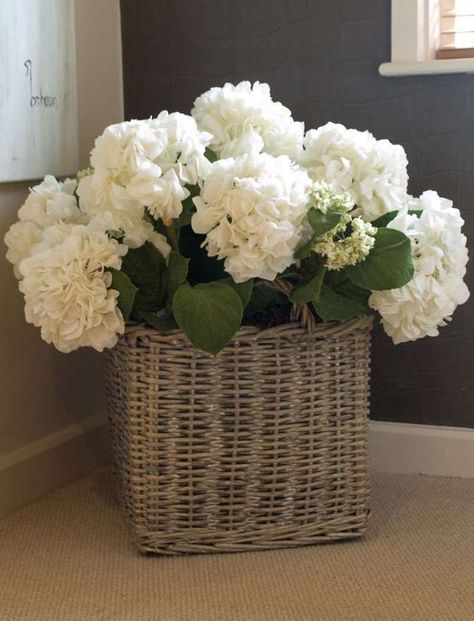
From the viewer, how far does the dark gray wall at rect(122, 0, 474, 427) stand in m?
2.06

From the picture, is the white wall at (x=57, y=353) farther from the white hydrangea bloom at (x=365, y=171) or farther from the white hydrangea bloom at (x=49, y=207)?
the white hydrangea bloom at (x=365, y=171)

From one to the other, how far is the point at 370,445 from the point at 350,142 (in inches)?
29.6

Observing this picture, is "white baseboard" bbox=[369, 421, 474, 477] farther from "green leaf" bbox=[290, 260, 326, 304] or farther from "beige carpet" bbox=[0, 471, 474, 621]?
"green leaf" bbox=[290, 260, 326, 304]

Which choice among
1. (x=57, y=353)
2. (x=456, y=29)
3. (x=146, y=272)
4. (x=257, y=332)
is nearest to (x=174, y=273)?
(x=146, y=272)

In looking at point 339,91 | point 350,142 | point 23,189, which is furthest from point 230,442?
point 339,91

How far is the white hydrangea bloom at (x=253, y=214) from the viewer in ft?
4.99

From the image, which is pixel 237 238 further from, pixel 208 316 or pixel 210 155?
pixel 210 155

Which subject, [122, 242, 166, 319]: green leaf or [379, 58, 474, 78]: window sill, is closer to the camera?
[122, 242, 166, 319]: green leaf

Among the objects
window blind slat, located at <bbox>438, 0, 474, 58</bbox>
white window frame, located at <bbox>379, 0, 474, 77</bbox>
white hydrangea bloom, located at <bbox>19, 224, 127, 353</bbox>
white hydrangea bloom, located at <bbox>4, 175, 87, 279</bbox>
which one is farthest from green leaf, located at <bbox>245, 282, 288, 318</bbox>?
window blind slat, located at <bbox>438, 0, 474, 58</bbox>

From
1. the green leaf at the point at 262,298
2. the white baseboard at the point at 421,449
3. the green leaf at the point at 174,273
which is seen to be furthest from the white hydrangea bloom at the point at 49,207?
the white baseboard at the point at 421,449

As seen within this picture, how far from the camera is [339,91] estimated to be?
83.3 inches

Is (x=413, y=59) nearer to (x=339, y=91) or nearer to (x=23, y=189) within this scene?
(x=339, y=91)

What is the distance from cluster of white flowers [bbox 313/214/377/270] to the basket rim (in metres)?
0.14

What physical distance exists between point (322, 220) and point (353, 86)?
24.9 inches
